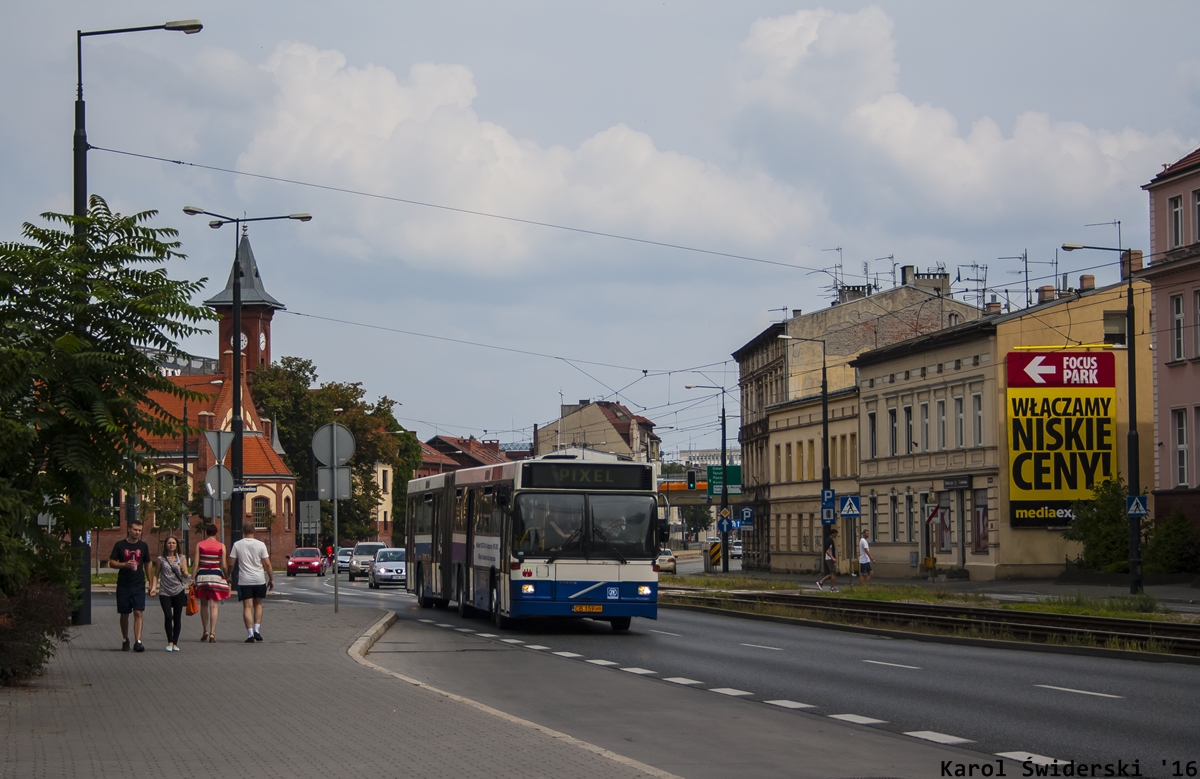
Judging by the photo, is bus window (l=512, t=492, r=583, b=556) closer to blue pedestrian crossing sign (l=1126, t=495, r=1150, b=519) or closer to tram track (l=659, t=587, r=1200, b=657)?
tram track (l=659, t=587, r=1200, b=657)

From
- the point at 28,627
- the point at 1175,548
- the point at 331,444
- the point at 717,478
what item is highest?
the point at 331,444

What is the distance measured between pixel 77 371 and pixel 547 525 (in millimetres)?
11854

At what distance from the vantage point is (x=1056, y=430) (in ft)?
173

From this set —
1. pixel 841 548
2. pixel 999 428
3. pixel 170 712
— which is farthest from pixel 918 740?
pixel 841 548

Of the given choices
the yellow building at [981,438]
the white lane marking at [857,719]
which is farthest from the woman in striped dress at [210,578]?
the yellow building at [981,438]

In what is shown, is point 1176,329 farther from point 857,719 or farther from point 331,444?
point 857,719

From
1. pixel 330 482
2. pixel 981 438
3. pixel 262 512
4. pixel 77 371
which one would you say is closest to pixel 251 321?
pixel 262 512

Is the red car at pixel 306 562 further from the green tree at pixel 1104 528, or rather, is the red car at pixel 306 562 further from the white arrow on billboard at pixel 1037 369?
the green tree at pixel 1104 528

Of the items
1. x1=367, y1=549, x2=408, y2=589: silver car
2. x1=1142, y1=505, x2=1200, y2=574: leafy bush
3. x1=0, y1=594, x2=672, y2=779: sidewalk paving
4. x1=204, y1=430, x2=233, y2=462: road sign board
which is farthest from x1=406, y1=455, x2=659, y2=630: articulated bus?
x1=367, y1=549, x2=408, y2=589: silver car

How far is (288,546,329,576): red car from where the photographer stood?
75.7 m

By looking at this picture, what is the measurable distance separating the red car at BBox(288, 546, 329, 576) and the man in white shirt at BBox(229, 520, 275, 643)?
180 ft

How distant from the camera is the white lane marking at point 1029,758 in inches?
407

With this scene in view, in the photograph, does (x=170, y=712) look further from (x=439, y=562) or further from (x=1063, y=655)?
(x=439, y=562)

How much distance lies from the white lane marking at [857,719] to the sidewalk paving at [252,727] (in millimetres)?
3189
